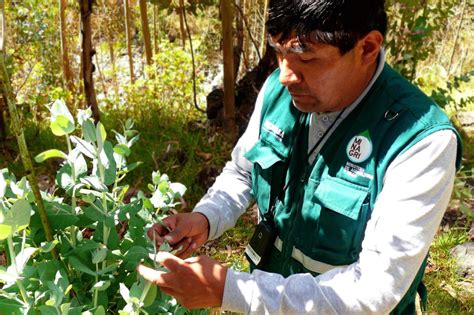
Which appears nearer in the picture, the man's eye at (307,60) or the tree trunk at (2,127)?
the man's eye at (307,60)

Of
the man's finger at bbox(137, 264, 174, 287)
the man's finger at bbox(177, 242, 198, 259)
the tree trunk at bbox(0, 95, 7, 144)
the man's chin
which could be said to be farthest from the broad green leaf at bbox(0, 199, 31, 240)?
the tree trunk at bbox(0, 95, 7, 144)

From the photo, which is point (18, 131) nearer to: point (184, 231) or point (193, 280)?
point (193, 280)

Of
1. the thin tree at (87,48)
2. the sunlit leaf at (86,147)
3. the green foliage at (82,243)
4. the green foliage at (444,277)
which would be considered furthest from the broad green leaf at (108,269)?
the thin tree at (87,48)

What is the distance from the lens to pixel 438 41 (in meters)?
7.15

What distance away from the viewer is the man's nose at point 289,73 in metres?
1.38

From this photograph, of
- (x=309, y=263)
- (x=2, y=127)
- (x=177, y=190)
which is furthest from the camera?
(x=2, y=127)

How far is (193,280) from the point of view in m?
1.20

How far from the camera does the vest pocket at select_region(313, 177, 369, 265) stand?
141cm

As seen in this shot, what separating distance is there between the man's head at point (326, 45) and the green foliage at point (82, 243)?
1.56ft

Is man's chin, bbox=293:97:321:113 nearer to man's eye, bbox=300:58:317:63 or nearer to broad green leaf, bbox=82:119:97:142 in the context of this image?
man's eye, bbox=300:58:317:63

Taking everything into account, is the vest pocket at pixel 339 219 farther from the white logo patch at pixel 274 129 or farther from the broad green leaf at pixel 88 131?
the broad green leaf at pixel 88 131

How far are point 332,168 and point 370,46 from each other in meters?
0.33

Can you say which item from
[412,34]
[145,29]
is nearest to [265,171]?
[412,34]

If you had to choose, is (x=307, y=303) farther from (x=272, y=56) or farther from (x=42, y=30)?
(x=42, y=30)
